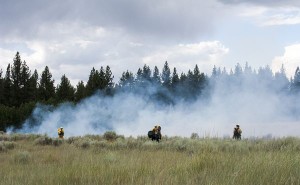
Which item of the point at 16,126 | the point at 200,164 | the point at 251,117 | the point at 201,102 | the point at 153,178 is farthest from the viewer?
the point at 16,126

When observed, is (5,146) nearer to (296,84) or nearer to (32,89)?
(296,84)

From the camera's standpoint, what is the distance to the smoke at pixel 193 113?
42938mm

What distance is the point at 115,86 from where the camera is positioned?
209 feet

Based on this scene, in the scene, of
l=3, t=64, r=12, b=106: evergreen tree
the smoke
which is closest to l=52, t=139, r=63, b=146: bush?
the smoke

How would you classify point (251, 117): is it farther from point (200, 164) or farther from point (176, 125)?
point (200, 164)

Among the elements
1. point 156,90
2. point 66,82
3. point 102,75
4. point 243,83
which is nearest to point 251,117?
point 243,83

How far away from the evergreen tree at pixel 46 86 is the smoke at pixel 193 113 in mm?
18148

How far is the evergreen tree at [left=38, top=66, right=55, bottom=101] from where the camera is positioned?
7231cm

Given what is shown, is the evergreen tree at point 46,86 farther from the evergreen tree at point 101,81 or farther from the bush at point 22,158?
the bush at point 22,158

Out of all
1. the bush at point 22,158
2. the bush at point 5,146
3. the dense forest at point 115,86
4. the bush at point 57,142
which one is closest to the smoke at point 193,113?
the dense forest at point 115,86

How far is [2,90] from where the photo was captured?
69312 millimetres

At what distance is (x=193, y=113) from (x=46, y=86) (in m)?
33.8

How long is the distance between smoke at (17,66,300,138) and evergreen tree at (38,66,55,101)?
18.1 m

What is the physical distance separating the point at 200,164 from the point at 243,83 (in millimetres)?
42188
